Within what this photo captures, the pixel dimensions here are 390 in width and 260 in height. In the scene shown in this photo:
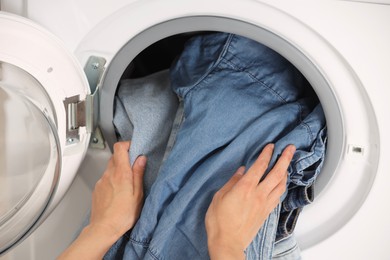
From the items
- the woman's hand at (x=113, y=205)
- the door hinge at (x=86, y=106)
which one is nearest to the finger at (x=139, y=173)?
the woman's hand at (x=113, y=205)

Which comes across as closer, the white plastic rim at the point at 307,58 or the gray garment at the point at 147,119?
the white plastic rim at the point at 307,58

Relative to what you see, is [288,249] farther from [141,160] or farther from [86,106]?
[86,106]

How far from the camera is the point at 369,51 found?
68 centimetres

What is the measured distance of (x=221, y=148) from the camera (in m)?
0.84

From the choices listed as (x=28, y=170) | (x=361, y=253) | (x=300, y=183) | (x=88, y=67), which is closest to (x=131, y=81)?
(x=88, y=67)

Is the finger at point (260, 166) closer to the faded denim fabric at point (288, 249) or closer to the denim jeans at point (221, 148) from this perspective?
the denim jeans at point (221, 148)

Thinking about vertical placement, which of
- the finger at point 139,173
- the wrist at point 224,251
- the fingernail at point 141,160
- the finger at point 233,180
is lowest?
the wrist at point 224,251

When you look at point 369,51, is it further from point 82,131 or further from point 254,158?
Answer: point 82,131

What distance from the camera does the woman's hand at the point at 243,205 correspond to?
2.40ft

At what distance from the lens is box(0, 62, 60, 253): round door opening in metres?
0.77

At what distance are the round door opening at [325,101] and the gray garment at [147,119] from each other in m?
0.04

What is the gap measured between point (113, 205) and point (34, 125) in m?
0.22

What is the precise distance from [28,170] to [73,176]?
0.42ft

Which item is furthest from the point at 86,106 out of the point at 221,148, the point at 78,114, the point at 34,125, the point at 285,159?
the point at 285,159
